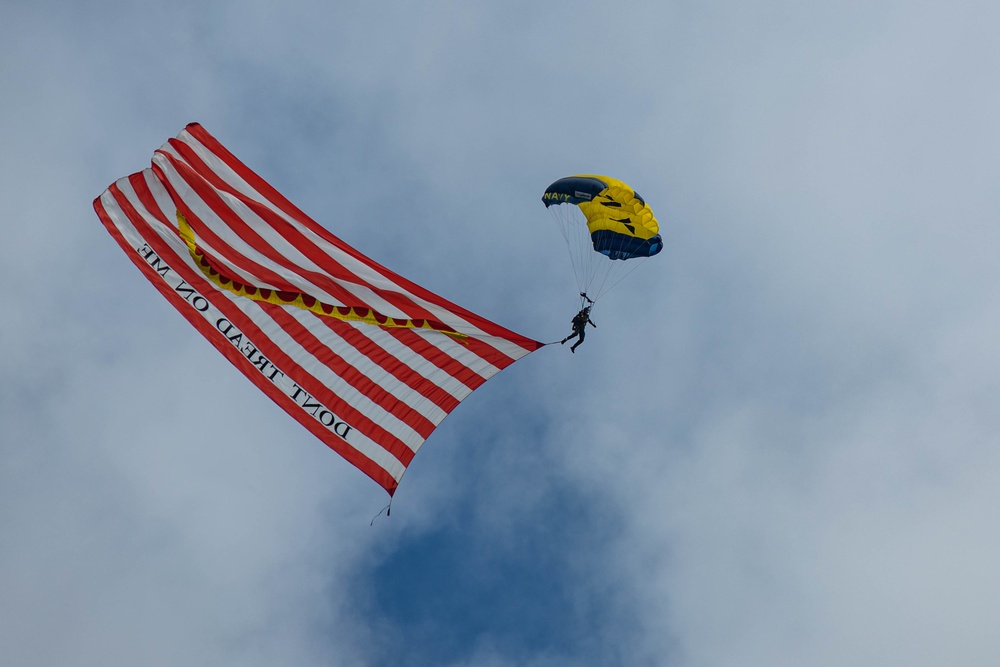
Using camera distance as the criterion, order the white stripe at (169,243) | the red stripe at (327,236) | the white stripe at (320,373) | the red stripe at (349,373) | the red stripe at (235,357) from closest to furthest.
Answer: the red stripe at (235,357)
the white stripe at (169,243)
the white stripe at (320,373)
the red stripe at (349,373)
the red stripe at (327,236)

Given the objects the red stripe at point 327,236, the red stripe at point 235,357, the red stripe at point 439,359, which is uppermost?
the red stripe at point 327,236

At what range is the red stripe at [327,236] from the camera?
18984 millimetres

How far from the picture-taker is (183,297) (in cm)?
1878

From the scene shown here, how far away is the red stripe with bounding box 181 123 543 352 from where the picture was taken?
1898cm

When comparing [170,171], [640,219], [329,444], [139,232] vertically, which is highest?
[640,219]

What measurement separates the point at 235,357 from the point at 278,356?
0.76m

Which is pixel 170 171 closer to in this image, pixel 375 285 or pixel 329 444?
pixel 375 285

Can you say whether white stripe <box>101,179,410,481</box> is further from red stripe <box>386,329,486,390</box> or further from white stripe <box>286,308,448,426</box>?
red stripe <box>386,329,486,390</box>

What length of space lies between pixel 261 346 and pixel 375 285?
7.82 ft

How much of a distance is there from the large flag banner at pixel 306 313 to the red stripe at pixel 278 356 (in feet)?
0.06

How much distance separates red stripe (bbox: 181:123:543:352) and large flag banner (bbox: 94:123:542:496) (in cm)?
3

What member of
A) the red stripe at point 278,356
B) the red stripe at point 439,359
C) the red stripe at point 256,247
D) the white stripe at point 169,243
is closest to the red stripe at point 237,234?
the red stripe at point 256,247

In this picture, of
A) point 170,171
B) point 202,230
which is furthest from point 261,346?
point 170,171

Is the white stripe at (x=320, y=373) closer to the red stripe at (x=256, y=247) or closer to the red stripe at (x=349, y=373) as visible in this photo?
the red stripe at (x=349, y=373)
